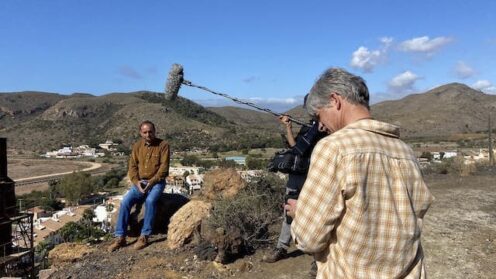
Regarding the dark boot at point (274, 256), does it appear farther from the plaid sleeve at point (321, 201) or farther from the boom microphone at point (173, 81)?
the plaid sleeve at point (321, 201)

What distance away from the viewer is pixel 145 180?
20.9 ft

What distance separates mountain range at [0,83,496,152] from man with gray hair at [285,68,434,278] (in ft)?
187

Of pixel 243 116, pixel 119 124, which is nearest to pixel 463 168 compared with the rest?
pixel 119 124

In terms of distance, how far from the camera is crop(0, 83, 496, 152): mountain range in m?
70.7

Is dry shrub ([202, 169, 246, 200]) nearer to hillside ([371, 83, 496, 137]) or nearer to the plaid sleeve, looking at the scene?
the plaid sleeve

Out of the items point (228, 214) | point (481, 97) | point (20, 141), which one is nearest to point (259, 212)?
point (228, 214)

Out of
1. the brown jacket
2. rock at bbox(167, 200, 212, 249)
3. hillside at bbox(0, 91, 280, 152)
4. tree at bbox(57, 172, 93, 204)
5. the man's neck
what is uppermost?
hillside at bbox(0, 91, 280, 152)

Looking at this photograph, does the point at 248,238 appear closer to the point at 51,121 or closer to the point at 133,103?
the point at 133,103

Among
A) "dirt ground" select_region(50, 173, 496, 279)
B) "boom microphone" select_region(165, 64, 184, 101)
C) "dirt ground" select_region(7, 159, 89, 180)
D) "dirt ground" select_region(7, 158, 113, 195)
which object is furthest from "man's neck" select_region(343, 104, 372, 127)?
"dirt ground" select_region(7, 159, 89, 180)

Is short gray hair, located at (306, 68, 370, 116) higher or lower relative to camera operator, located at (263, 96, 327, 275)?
higher

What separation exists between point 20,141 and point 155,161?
296 feet

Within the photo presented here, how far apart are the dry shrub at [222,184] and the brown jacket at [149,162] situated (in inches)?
35.6

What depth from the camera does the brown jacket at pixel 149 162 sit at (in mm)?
6340

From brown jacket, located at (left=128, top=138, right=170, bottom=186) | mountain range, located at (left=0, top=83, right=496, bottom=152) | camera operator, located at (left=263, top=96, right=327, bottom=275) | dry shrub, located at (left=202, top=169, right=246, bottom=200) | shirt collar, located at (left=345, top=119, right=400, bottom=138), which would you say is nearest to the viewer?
A: shirt collar, located at (left=345, top=119, right=400, bottom=138)
